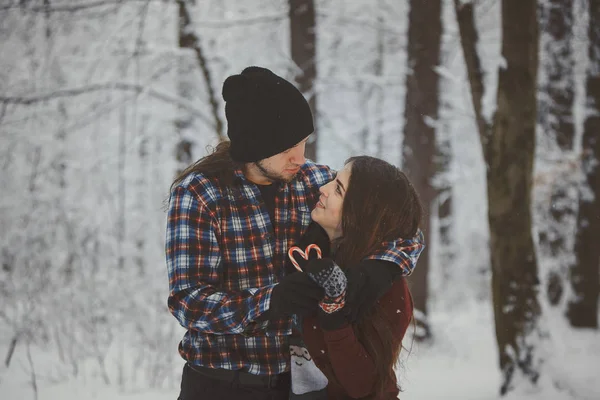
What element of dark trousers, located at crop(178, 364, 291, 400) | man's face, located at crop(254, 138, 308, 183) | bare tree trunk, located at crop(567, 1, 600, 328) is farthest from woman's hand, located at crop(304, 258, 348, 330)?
bare tree trunk, located at crop(567, 1, 600, 328)

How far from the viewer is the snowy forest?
15.9 ft

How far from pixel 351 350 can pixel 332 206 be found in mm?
616

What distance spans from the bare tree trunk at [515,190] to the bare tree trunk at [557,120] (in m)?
4.28

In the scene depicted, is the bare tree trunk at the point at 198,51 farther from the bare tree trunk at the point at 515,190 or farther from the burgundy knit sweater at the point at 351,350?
the burgundy knit sweater at the point at 351,350

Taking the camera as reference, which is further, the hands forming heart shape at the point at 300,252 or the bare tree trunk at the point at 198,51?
the bare tree trunk at the point at 198,51

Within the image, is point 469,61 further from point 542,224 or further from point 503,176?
point 542,224

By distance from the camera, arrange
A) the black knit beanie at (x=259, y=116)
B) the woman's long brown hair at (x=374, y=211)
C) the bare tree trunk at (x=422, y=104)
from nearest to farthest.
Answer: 1. the woman's long brown hair at (x=374, y=211)
2. the black knit beanie at (x=259, y=116)
3. the bare tree trunk at (x=422, y=104)

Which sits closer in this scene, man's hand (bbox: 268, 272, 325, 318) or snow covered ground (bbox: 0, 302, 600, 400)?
man's hand (bbox: 268, 272, 325, 318)

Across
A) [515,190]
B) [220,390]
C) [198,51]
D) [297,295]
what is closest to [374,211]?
[297,295]

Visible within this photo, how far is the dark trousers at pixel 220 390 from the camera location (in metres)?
2.20

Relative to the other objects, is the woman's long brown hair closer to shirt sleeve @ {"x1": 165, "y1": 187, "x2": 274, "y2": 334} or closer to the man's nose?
the man's nose

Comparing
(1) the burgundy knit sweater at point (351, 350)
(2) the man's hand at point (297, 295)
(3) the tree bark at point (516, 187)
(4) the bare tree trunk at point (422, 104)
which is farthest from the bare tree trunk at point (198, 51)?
(2) the man's hand at point (297, 295)

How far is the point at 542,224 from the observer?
364 inches

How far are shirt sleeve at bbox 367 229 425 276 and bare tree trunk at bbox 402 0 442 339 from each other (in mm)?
5897
